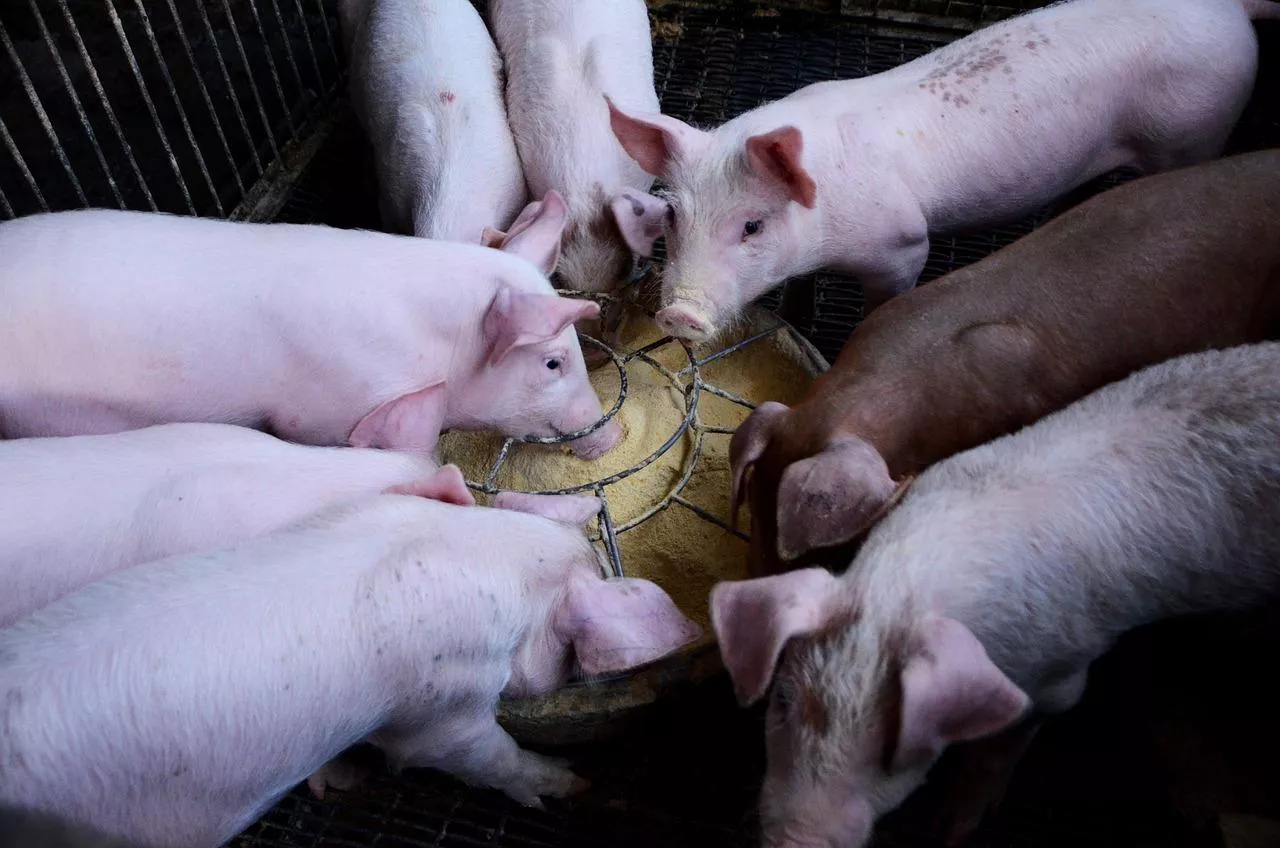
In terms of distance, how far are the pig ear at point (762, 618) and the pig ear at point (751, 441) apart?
18.0 inches

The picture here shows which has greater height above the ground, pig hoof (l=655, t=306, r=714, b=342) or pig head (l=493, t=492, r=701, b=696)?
pig hoof (l=655, t=306, r=714, b=342)

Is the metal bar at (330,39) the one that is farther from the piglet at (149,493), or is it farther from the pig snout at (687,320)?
the piglet at (149,493)

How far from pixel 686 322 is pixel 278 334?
1.11 meters

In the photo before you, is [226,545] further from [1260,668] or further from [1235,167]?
[1235,167]

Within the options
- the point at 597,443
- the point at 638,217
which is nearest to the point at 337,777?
the point at 597,443

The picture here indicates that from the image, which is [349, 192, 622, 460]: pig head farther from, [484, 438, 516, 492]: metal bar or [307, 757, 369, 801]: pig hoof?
[307, 757, 369, 801]: pig hoof

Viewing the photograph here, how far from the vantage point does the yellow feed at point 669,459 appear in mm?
2463

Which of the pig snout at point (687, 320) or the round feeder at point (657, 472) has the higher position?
the pig snout at point (687, 320)

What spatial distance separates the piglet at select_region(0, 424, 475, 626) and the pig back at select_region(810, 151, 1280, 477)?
1057 mm

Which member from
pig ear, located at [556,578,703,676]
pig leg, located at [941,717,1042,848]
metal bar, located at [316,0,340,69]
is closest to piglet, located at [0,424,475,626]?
pig ear, located at [556,578,703,676]

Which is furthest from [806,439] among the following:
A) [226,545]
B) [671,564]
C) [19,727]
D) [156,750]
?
[19,727]

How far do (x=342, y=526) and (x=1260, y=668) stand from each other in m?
2.20

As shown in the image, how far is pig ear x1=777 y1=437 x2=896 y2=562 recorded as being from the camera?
1.85 m

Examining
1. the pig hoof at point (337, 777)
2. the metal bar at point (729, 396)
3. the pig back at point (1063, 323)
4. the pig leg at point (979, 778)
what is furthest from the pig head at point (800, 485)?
the pig hoof at point (337, 777)
